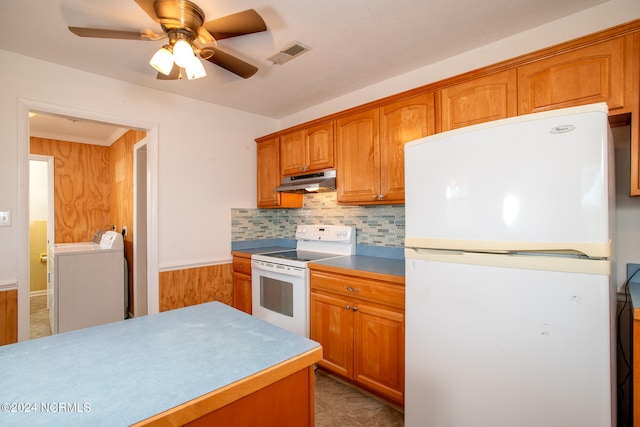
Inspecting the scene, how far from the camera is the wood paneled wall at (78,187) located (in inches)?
170

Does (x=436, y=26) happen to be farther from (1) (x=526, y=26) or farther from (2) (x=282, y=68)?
(2) (x=282, y=68)

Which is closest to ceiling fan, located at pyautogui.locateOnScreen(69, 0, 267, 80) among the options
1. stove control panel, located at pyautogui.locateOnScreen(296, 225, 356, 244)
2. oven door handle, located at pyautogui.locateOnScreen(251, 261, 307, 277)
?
oven door handle, located at pyautogui.locateOnScreen(251, 261, 307, 277)

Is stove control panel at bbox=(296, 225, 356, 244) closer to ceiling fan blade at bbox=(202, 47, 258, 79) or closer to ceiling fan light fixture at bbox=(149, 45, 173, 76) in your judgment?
ceiling fan blade at bbox=(202, 47, 258, 79)

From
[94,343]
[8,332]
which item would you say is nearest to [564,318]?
[94,343]

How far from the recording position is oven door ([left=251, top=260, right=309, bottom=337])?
2.42 meters

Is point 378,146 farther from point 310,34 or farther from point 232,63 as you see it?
point 232,63

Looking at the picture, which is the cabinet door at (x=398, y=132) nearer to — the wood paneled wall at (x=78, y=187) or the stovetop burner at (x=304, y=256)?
the stovetop burner at (x=304, y=256)

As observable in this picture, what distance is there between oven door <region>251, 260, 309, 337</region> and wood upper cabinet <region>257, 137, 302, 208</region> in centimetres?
71

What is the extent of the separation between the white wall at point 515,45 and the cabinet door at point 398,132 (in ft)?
1.21

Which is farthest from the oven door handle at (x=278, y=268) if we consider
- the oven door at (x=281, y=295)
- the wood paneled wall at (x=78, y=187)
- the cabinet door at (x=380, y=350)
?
the wood paneled wall at (x=78, y=187)

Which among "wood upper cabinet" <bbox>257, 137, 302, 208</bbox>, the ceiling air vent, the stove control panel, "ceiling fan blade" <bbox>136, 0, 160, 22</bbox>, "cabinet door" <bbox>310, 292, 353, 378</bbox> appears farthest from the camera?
"wood upper cabinet" <bbox>257, 137, 302, 208</bbox>

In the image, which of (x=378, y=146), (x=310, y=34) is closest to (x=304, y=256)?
(x=378, y=146)

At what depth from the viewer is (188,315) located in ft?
4.08

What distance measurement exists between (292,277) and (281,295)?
237 mm
